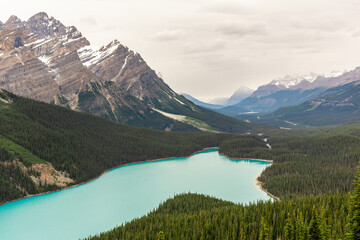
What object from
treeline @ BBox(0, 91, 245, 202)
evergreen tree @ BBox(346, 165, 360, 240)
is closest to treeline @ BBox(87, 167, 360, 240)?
evergreen tree @ BBox(346, 165, 360, 240)

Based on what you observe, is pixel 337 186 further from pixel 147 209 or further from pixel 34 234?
pixel 34 234

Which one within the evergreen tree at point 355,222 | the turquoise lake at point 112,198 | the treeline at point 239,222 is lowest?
the turquoise lake at point 112,198

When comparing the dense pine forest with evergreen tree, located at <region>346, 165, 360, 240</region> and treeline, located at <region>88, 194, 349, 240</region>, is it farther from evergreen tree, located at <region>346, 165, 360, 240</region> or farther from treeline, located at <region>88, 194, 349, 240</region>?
evergreen tree, located at <region>346, 165, 360, 240</region>

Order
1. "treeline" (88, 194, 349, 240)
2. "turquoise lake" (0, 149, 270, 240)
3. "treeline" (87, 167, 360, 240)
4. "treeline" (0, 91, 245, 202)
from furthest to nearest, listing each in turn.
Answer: "treeline" (0, 91, 245, 202)
"turquoise lake" (0, 149, 270, 240)
"treeline" (88, 194, 349, 240)
"treeline" (87, 167, 360, 240)

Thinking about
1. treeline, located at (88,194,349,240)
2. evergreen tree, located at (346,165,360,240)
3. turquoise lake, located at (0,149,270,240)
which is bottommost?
turquoise lake, located at (0,149,270,240)

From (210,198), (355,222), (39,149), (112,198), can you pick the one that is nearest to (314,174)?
(210,198)

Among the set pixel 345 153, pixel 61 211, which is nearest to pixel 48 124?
A: pixel 61 211

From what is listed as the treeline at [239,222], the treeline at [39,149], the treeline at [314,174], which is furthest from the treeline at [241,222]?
the treeline at [39,149]

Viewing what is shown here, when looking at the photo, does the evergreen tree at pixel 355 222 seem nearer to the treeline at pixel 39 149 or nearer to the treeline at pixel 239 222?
the treeline at pixel 239 222
